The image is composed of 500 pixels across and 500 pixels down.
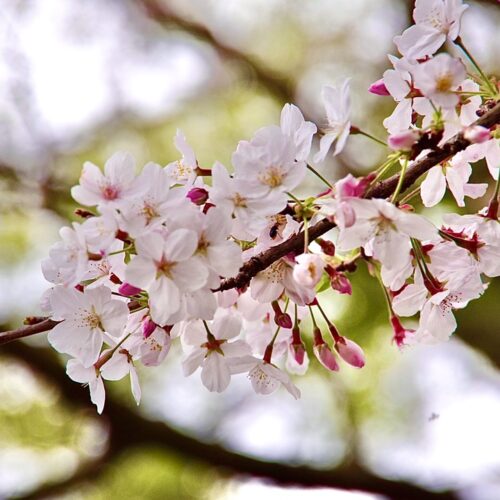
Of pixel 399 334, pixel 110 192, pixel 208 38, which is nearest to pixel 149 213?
pixel 110 192

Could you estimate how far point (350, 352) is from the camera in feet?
2.65

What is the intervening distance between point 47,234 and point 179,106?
2.29 feet

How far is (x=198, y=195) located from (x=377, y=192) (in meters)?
0.16

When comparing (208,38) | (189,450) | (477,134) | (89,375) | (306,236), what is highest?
(477,134)

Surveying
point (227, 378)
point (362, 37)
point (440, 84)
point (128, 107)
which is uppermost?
point (440, 84)

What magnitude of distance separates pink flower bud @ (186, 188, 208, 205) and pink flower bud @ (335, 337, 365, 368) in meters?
0.25

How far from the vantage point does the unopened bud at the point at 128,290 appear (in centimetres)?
65

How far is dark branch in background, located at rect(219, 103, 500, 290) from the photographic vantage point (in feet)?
1.96

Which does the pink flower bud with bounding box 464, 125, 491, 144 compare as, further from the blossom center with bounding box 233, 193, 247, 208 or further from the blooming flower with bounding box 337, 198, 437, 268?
the blossom center with bounding box 233, 193, 247, 208

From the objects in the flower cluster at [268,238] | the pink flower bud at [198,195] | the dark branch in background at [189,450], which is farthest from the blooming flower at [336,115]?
the dark branch in background at [189,450]

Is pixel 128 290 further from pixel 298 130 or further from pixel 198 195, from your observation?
pixel 298 130

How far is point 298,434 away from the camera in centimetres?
231

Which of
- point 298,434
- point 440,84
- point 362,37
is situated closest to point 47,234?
point 298,434

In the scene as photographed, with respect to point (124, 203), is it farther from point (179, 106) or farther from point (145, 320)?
point (179, 106)
